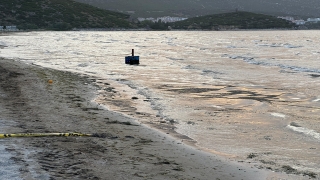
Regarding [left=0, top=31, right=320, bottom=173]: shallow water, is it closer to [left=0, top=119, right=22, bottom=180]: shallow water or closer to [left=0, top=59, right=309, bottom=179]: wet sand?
[left=0, top=59, right=309, bottom=179]: wet sand

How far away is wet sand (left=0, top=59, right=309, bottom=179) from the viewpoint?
23.6 feet

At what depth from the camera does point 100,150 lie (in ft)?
27.8

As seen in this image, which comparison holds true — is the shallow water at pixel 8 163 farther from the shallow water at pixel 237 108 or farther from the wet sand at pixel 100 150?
the shallow water at pixel 237 108

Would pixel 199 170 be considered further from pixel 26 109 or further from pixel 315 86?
pixel 315 86

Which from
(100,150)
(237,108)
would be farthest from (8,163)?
(237,108)

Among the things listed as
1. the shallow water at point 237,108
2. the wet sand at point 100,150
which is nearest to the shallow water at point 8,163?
the wet sand at point 100,150

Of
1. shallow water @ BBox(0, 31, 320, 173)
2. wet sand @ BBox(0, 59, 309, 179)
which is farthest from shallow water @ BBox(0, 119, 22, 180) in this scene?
shallow water @ BBox(0, 31, 320, 173)

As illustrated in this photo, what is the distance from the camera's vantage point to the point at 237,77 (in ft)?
84.5

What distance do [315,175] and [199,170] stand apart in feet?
6.15

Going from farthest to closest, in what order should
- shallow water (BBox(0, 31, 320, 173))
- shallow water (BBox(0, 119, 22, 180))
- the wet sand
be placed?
shallow water (BBox(0, 31, 320, 173)) < the wet sand < shallow water (BBox(0, 119, 22, 180))

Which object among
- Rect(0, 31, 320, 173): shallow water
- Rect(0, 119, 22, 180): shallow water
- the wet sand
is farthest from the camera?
Rect(0, 31, 320, 173): shallow water

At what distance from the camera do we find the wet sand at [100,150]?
718cm

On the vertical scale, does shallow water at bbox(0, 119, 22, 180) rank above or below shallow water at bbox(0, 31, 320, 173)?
above

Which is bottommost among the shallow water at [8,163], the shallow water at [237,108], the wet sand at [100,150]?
the shallow water at [237,108]
